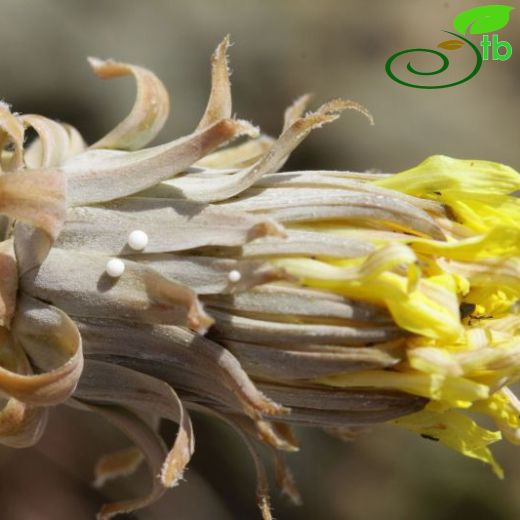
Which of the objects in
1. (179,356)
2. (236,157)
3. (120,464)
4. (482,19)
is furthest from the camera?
(482,19)

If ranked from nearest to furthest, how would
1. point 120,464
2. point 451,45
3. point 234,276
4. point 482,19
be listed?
point 234,276
point 120,464
point 482,19
point 451,45

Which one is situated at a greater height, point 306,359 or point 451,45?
point 306,359

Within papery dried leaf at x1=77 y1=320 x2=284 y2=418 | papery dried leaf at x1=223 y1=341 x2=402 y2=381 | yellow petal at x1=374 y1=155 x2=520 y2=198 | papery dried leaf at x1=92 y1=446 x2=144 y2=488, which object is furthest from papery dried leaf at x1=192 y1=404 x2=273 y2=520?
yellow petal at x1=374 y1=155 x2=520 y2=198

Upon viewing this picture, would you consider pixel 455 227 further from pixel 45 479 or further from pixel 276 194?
pixel 45 479

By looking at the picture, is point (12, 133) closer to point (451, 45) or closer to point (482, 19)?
point (482, 19)

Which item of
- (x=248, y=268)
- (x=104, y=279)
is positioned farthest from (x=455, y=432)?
(x=104, y=279)

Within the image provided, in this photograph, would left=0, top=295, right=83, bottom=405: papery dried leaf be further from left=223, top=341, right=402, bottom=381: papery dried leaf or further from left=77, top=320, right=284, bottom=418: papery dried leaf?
left=223, top=341, right=402, bottom=381: papery dried leaf

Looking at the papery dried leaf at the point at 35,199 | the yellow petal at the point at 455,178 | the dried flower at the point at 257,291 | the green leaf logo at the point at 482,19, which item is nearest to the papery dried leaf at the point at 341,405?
the dried flower at the point at 257,291

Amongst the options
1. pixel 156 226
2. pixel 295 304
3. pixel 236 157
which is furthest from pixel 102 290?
pixel 236 157

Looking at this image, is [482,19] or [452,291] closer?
[452,291]
